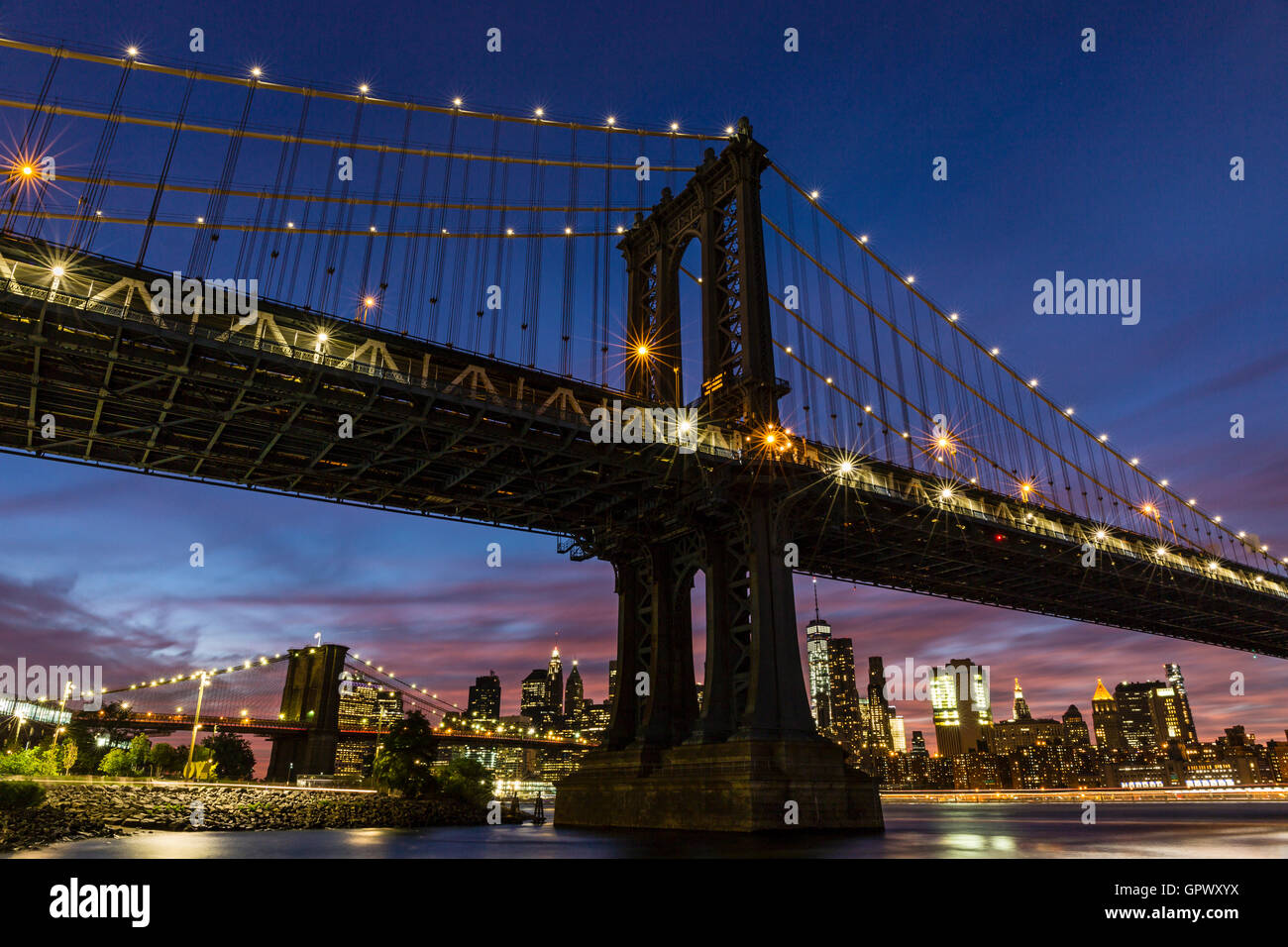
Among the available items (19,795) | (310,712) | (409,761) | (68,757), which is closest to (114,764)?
(68,757)

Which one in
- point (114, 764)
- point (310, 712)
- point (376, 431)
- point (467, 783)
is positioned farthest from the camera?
point (310, 712)

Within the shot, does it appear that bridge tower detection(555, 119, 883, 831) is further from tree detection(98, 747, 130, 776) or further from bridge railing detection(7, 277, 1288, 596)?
tree detection(98, 747, 130, 776)

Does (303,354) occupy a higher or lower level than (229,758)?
higher

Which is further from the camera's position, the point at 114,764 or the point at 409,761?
the point at 114,764

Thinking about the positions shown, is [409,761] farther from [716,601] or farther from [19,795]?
[716,601]
